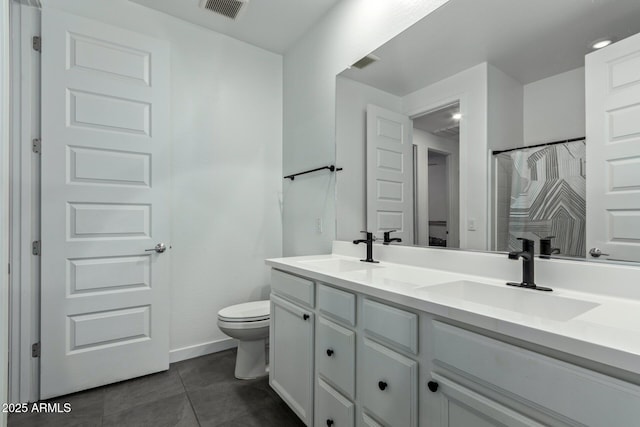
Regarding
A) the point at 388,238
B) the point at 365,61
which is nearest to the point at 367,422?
the point at 388,238

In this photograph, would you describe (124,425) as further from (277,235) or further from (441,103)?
(441,103)

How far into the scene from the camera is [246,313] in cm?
217

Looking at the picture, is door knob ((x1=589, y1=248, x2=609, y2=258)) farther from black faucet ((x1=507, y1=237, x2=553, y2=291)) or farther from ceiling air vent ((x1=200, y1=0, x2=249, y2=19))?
ceiling air vent ((x1=200, y1=0, x2=249, y2=19))

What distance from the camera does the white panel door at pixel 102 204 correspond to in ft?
6.27

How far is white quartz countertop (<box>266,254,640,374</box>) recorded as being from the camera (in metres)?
0.62

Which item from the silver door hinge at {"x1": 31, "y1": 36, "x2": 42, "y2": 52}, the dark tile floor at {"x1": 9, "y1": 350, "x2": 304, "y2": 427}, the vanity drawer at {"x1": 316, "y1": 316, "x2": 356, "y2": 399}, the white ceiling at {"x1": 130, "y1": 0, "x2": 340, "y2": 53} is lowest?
the dark tile floor at {"x1": 9, "y1": 350, "x2": 304, "y2": 427}

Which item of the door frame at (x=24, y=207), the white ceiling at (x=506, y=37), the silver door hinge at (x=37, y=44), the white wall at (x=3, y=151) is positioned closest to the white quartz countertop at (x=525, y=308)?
the white ceiling at (x=506, y=37)

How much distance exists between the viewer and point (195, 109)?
2.52 m

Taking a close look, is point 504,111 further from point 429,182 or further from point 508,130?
point 429,182

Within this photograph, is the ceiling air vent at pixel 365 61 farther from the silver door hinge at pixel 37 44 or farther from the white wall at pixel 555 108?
the silver door hinge at pixel 37 44

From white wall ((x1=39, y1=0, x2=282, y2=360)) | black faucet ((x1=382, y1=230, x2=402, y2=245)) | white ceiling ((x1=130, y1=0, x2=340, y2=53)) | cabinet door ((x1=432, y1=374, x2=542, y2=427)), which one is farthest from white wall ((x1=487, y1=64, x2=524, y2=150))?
white wall ((x1=39, y1=0, x2=282, y2=360))

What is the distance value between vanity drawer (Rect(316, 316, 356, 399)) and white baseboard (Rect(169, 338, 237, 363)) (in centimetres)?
146

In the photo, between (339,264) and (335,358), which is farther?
(339,264)

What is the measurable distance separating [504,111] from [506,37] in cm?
31
